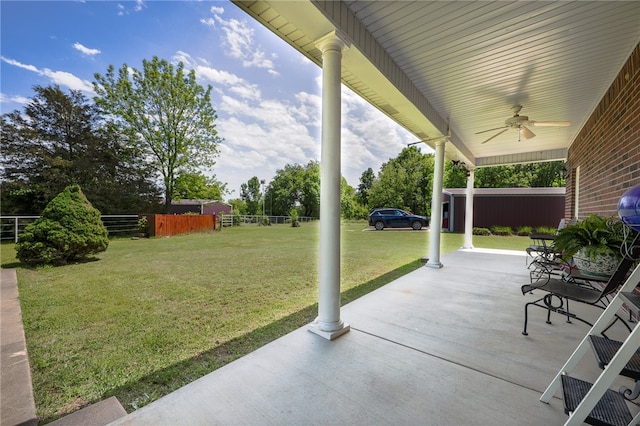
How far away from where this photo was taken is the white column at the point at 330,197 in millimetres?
2168

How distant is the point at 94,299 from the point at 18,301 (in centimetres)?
78

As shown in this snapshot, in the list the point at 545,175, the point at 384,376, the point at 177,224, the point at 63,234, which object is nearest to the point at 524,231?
the point at 384,376

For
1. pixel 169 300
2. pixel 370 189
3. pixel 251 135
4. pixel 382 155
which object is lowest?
pixel 169 300

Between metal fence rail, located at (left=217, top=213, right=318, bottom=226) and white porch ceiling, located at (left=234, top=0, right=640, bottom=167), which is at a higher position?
white porch ceiling, located at (left=234, top=0, right=640, bottom=167)

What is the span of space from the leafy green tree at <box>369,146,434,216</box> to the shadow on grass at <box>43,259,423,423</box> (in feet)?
30.5

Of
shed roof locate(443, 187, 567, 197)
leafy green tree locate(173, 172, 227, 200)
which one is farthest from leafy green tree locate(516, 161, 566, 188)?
leafy green tree locate(173, 172, 227, 200)

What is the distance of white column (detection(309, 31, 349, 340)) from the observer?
2.17 m

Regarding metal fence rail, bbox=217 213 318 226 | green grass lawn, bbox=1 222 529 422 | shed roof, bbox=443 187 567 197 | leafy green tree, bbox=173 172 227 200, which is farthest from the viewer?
metal fence rail, bbox=217 213 318 226

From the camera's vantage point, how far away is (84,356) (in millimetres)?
2037

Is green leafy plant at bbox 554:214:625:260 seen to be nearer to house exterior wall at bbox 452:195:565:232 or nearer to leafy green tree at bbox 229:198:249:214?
house exterior wall at bbox 452:195:565:232

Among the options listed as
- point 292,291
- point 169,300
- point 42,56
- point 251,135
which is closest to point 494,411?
point 292,291

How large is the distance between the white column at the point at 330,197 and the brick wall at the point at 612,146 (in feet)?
9.21

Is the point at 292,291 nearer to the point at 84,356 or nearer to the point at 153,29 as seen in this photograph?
the point at 84,356

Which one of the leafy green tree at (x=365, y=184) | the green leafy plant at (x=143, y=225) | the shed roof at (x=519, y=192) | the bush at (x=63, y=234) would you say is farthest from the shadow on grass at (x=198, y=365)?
the shed roof at (x=519, y=192)
